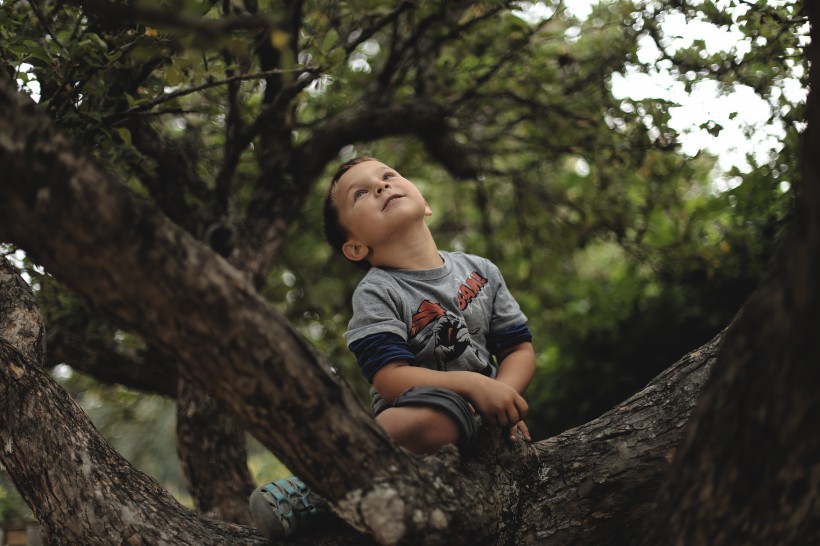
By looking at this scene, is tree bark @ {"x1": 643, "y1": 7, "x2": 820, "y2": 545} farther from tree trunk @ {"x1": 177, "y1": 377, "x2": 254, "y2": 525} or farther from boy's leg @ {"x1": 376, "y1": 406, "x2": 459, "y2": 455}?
tree trunk @ {"x1": 177, "y1": 377, "x2": 254, "y2": 525}

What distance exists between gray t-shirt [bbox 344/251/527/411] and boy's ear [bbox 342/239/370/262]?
11 cm

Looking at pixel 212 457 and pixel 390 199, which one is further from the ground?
pixel 390 199

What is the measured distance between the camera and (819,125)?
1.14m

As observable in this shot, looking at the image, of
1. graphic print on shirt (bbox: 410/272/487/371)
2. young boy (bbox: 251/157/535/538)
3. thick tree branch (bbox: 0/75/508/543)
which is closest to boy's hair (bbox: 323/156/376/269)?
young boy (bbox: 251/157/535/538)

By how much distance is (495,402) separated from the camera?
6.34ft

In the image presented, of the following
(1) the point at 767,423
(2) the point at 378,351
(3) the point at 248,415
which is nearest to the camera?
(1) the point at 767,423

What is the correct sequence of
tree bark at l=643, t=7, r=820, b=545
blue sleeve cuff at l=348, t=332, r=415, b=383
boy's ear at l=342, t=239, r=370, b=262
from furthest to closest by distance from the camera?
boy's ear at l=342, t=239, r=370, b=262 → blue sleeve cuff at l=348, t=332, r=415, b=383 → tree bark at l=643, t=7, r=820, b=545

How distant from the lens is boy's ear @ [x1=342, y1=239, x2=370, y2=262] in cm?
253

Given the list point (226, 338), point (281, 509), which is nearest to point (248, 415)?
point (226, 338)

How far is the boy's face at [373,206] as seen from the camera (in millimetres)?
2424

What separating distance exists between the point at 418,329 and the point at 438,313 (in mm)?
90

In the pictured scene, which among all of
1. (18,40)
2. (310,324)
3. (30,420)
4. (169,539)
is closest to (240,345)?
(169,539)

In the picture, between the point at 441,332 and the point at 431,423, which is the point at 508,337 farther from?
the point at 431,423

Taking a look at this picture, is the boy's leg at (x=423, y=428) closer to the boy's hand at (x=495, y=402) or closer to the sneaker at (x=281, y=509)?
the boy's hand at (x=495, y=402)
